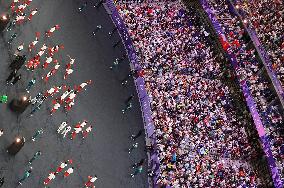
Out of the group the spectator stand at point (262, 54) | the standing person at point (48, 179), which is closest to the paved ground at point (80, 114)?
the standing person at point (48, 179)

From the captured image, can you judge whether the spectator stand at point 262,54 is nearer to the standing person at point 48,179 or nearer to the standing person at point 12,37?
the standing person at point 12,37

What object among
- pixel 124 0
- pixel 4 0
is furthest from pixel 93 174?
pixel 124 0

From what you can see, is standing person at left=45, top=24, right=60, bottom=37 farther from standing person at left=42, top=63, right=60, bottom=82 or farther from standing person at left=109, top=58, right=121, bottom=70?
standing person at left=109, top=58, right=121, bottom=70

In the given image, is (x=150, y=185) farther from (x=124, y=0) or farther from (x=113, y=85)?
(x=124, y=0)

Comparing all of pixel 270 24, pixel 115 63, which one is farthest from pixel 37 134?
pixel 270 24

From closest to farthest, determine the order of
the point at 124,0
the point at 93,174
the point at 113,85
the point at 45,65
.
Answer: the point at 93,174 < the point at 45,65 < the point at 113,85 < the point at 124,0

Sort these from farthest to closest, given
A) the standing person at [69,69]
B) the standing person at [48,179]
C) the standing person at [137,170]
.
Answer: the standing person at [69,69], the standing person at [137,170], the standing person at [48,179]
